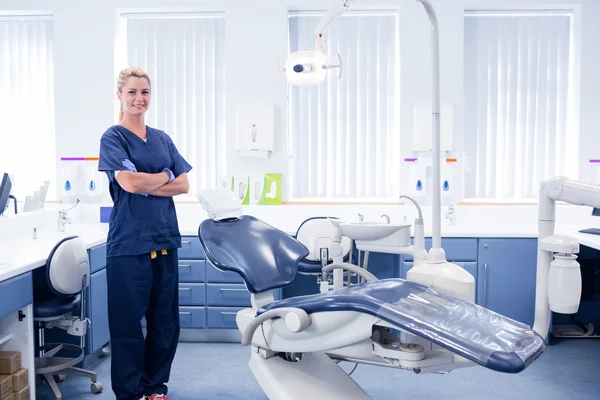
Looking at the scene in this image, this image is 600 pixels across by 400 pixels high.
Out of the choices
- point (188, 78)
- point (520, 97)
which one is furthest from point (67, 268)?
point (520, 97)

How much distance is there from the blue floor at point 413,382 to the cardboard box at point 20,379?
33 centimetres

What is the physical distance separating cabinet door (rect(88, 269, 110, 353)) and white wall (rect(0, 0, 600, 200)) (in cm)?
133

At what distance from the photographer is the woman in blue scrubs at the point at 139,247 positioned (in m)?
2.33

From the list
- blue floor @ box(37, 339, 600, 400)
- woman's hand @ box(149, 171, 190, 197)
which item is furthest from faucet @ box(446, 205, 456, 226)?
woman's hand @ box(149, 171, 190, 197)

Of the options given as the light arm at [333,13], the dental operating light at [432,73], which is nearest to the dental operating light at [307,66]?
the dental operating light at [432,73]

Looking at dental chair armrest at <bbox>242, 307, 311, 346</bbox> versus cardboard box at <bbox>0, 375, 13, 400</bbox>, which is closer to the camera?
dental chair armrest at <bbox>242, 307, 311, 346</bbox>

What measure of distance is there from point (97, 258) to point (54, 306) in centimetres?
53

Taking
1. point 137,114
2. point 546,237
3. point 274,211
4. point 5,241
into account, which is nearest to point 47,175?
point 5,241

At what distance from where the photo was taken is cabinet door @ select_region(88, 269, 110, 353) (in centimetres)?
290

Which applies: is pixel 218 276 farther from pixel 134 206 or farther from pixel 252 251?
pixel 252 251

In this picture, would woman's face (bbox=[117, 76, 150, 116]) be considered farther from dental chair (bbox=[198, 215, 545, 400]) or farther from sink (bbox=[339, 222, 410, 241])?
sink (bbox=[339, 222, 410, 241])

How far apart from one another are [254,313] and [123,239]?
723mm

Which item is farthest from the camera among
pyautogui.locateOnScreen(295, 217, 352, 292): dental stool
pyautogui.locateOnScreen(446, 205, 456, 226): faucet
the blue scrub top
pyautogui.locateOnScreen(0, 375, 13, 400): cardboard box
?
pyautogui.locateOnScreen(446, 205, 456, 226): faucet

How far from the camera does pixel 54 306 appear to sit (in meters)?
2.50
